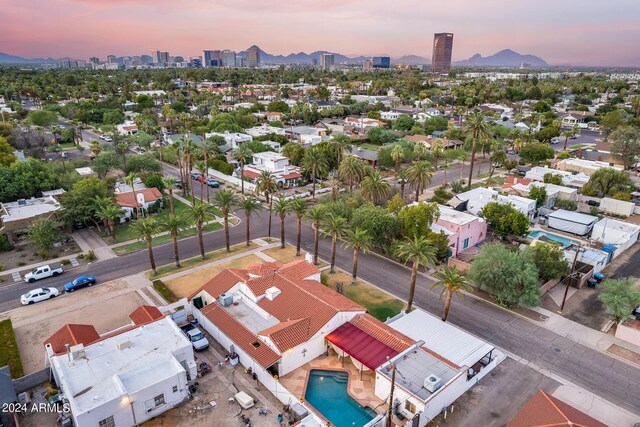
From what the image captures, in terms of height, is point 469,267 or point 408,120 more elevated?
point 408,120

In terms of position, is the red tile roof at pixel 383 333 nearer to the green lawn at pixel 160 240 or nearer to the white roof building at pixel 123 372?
the white roof building at pixel 123 372

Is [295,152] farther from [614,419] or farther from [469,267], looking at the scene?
[614,419]

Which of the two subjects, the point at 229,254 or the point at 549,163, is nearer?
the point at 229,254

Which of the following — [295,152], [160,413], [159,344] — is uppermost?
[295,152]

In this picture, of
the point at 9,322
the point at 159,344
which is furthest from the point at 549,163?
the point at 9,322

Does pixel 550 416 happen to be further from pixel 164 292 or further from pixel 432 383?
pixel 164 292

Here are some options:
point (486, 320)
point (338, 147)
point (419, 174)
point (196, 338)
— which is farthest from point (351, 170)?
point (196, 338)
